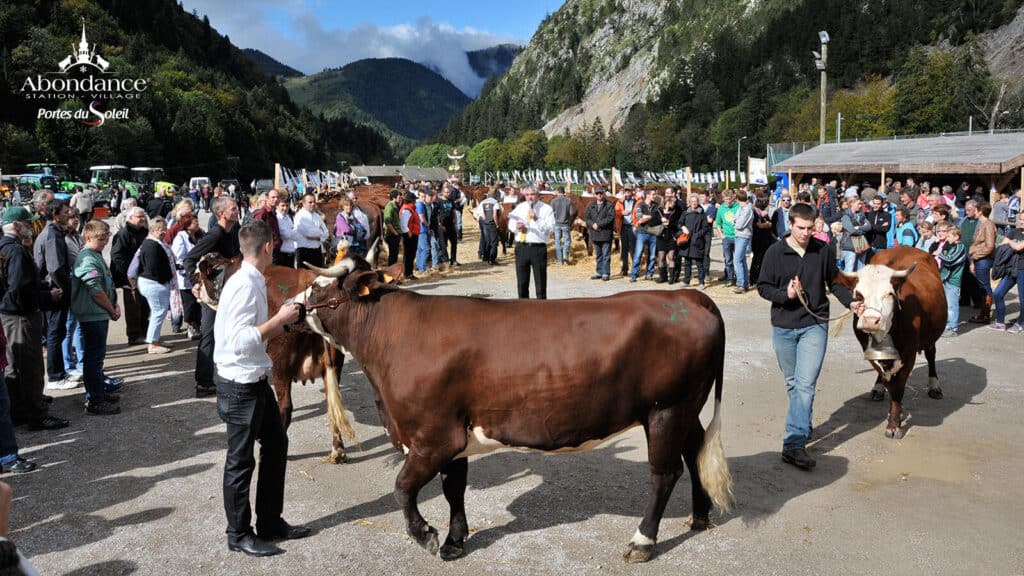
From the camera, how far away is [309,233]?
1130 centimetres

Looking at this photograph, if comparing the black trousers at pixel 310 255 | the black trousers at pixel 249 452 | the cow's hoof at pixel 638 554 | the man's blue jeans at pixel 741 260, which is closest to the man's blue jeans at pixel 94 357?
the black trousers at pixel 249 452

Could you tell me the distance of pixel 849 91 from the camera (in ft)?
317

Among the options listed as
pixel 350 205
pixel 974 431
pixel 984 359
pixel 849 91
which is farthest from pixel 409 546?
pixel 849 91

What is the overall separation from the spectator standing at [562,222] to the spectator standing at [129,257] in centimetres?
996

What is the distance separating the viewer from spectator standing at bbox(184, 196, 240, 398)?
7.25 meters

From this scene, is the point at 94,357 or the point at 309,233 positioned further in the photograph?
the point at 309,233

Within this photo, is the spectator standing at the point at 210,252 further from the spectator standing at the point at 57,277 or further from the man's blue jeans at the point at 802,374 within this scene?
the man's blue jeans at the point at 802,374

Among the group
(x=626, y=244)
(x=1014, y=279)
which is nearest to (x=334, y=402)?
(x=1014, y=279)

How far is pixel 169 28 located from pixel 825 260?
128469 mm

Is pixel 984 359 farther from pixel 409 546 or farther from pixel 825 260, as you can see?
pixel 409 546

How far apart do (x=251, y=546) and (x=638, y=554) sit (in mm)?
2396

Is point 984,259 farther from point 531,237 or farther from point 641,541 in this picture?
point 641,541

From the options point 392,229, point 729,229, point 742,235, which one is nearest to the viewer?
point 742,235

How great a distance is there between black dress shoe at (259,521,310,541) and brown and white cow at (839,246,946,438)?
188 inches
